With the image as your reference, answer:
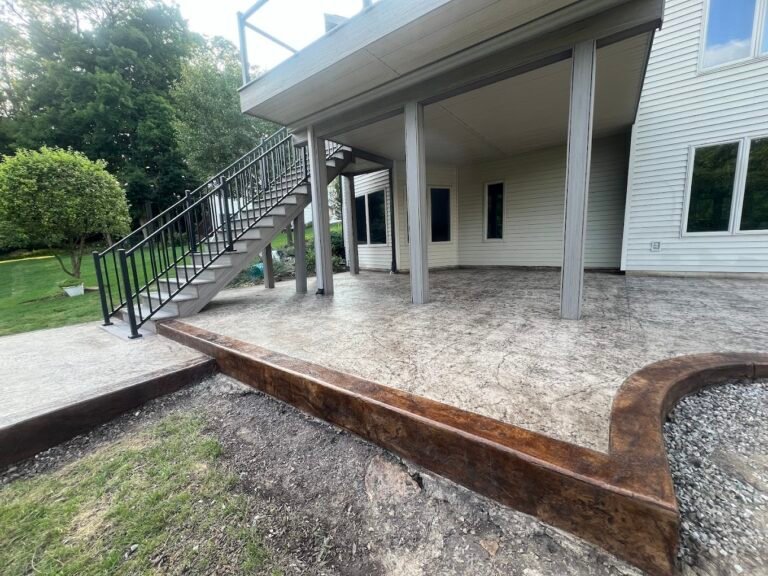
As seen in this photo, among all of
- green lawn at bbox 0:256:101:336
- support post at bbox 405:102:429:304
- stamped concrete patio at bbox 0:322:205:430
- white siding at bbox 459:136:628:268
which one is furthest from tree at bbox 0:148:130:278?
white siding at bbox 459:136:628:268

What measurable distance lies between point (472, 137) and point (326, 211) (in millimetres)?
2953

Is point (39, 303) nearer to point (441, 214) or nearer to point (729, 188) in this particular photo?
point (441, 214)

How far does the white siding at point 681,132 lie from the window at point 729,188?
12 cm

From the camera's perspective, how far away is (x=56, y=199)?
20.2 feet

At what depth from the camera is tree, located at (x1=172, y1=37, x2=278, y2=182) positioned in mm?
10312

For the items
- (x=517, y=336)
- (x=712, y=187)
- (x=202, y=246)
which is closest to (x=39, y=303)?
(x=202, y=246)

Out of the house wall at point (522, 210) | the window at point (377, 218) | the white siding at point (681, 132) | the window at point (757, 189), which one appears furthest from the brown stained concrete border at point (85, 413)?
the window at point (757, 189)

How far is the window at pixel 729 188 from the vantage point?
190 inches

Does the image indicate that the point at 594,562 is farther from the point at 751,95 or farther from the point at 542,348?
the point at 751,95

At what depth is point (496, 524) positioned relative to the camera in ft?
4.16

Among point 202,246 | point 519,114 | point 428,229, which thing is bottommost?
point 202,246

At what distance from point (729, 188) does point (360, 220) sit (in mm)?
7052

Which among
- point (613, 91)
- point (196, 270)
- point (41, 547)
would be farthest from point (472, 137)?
point (41, 547)

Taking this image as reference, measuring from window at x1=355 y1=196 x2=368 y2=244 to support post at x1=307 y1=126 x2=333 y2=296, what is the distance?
3.40 metres
